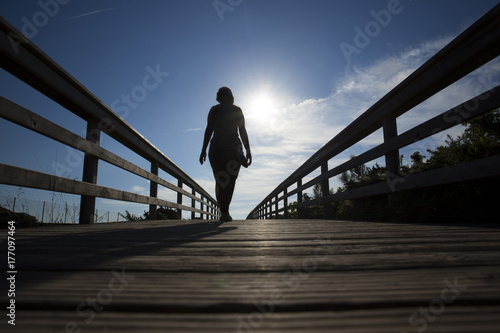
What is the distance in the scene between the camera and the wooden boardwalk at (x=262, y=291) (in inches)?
21.5

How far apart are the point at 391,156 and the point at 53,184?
3.23 m

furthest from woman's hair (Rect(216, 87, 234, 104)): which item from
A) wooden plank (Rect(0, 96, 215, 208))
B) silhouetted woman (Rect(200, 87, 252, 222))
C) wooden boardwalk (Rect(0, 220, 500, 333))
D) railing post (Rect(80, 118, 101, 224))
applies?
wooden boardwalk (Rect(0, 220, 500, 333))

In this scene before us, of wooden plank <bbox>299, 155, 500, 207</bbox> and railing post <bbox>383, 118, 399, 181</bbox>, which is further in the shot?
railing post <bbox>383, 118, 399, 181</bbox>

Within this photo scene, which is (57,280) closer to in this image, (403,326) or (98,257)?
(98,257)

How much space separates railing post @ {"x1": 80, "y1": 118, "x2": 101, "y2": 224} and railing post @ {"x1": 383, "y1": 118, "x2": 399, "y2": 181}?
324cm

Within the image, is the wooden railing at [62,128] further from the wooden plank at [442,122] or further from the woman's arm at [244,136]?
the wooden plank at [442,122]

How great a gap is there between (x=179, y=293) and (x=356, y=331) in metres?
0.43

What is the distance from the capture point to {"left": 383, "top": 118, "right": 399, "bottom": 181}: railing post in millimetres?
2816

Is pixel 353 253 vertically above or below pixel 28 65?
below

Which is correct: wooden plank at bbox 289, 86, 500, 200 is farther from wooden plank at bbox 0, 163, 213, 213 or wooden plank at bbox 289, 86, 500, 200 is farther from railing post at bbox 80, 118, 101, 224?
railing post at bbox 80, 118, 101, 224

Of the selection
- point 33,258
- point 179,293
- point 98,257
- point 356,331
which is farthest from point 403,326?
point 33,258

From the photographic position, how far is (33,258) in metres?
1.11

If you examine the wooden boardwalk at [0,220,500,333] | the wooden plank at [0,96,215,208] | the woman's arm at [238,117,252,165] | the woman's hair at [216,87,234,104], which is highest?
the woman's hair at [216,87,234,104]

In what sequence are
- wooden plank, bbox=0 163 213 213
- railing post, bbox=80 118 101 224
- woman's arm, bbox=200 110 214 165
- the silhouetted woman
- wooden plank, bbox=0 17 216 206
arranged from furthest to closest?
woman's arm, bbox=200 110 214 165 → the silhouetted woman → railing post, bbox=80 118 101 224 → wooden plank, bbox=0 17 216 206 → wooden plank, bbox=0 163 213 213
